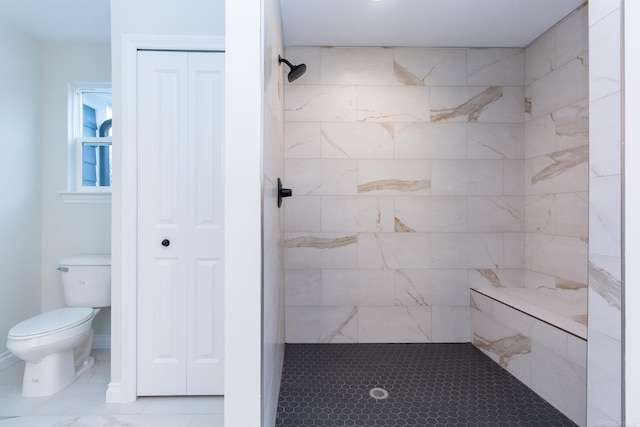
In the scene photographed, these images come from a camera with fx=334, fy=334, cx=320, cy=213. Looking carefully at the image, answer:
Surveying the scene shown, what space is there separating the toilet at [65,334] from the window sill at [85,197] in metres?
0.47

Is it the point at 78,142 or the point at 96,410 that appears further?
the point at 78,142

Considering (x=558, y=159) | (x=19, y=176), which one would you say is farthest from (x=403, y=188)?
(x=19, y=176)

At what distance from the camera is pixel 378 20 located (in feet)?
7.34

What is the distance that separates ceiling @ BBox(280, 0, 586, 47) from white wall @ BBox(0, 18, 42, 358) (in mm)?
1904

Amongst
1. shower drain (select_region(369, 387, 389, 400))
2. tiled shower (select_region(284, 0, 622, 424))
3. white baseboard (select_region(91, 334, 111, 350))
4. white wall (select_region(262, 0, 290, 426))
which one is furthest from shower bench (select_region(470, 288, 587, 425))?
white baseboard (select_region(91, 334, 111, 350))

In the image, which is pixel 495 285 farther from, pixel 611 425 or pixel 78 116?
pixel 78 116

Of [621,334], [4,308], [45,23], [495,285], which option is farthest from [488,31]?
[4,308]

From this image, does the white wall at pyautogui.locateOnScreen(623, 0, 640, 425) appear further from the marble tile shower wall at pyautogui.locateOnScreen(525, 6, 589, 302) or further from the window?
the window

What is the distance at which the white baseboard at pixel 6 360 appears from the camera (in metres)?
2.26

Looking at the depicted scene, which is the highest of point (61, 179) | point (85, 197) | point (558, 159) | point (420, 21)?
point (420, 21)

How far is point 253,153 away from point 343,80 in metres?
1.76

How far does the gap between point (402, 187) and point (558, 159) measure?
1.05 meters

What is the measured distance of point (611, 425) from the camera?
1250 millimetres

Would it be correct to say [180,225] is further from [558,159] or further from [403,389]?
[558,159]
